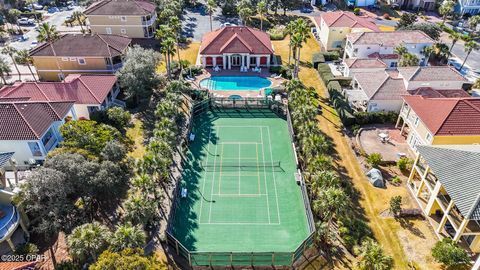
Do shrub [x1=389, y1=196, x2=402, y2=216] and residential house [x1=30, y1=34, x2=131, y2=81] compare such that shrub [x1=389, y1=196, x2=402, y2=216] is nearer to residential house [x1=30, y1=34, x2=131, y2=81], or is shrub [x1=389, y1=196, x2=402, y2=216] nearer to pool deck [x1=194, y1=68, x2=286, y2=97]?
pool deck [x1=194, y1=68, x2=286, y2=97]

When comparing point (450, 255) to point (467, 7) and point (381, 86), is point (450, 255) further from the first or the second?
point (467, 7)

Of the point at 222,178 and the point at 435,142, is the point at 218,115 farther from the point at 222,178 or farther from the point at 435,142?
the point at 435,142

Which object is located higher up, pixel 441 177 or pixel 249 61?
pixel 441 177

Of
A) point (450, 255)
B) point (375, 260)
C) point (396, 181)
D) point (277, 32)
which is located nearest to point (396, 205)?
point (396, 181)

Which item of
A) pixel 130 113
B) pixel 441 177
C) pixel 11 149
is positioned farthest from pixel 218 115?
pixel 441 177

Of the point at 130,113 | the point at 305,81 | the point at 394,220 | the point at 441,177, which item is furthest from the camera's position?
the point at 305,81

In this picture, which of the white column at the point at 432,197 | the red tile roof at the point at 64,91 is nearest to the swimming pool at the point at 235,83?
the red tile roof at the point at 64,91
